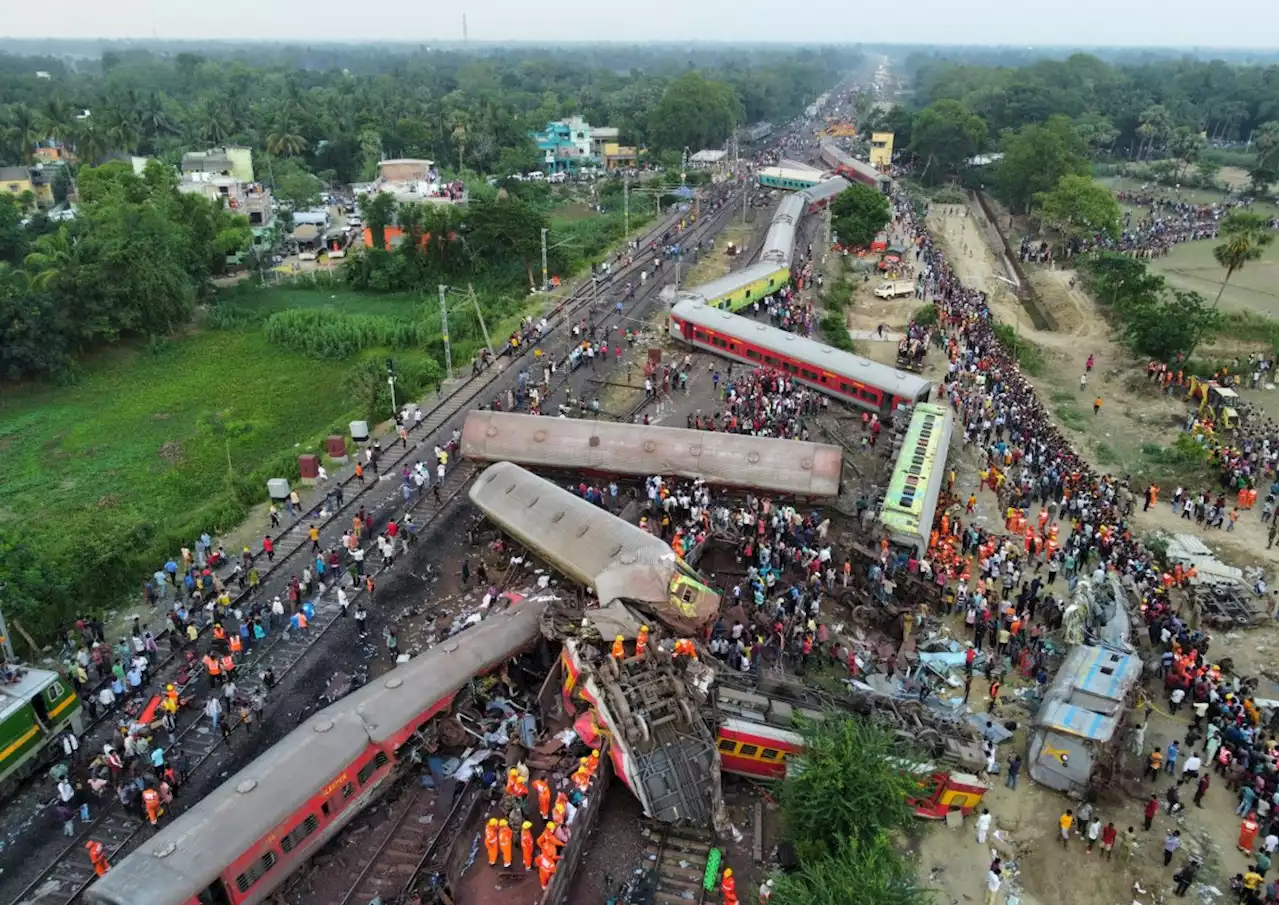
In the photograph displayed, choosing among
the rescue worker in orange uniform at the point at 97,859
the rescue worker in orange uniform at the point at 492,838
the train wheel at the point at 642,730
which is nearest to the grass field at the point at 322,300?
the rescue worker in orange uniform at the point at 97,859

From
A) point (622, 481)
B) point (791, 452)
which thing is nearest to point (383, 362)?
point (622, 481)

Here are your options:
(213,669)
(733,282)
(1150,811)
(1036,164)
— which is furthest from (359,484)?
(1036,164)

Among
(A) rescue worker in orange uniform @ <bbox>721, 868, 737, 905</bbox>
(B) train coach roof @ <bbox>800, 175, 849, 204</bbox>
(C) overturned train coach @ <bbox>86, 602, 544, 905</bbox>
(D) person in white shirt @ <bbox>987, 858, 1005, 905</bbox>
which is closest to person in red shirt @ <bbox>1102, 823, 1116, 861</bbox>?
(D) person in white shirt @ <bbox>987, 858, 1005, 905</bbox>

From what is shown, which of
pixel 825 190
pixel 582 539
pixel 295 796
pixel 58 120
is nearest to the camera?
pixel 295 796

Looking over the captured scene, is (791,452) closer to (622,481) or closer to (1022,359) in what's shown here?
(622,481)

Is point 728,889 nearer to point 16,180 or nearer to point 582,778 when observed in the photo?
point 582,778

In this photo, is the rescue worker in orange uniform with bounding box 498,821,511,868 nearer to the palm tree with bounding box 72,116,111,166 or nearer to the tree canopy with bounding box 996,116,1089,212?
the tree canopy with bounding box 996,116,1089,212

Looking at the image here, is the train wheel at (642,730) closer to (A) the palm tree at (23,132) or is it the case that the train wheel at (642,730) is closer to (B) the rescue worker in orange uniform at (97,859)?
(B) the rescue worker in orange uniform at (97,859)
